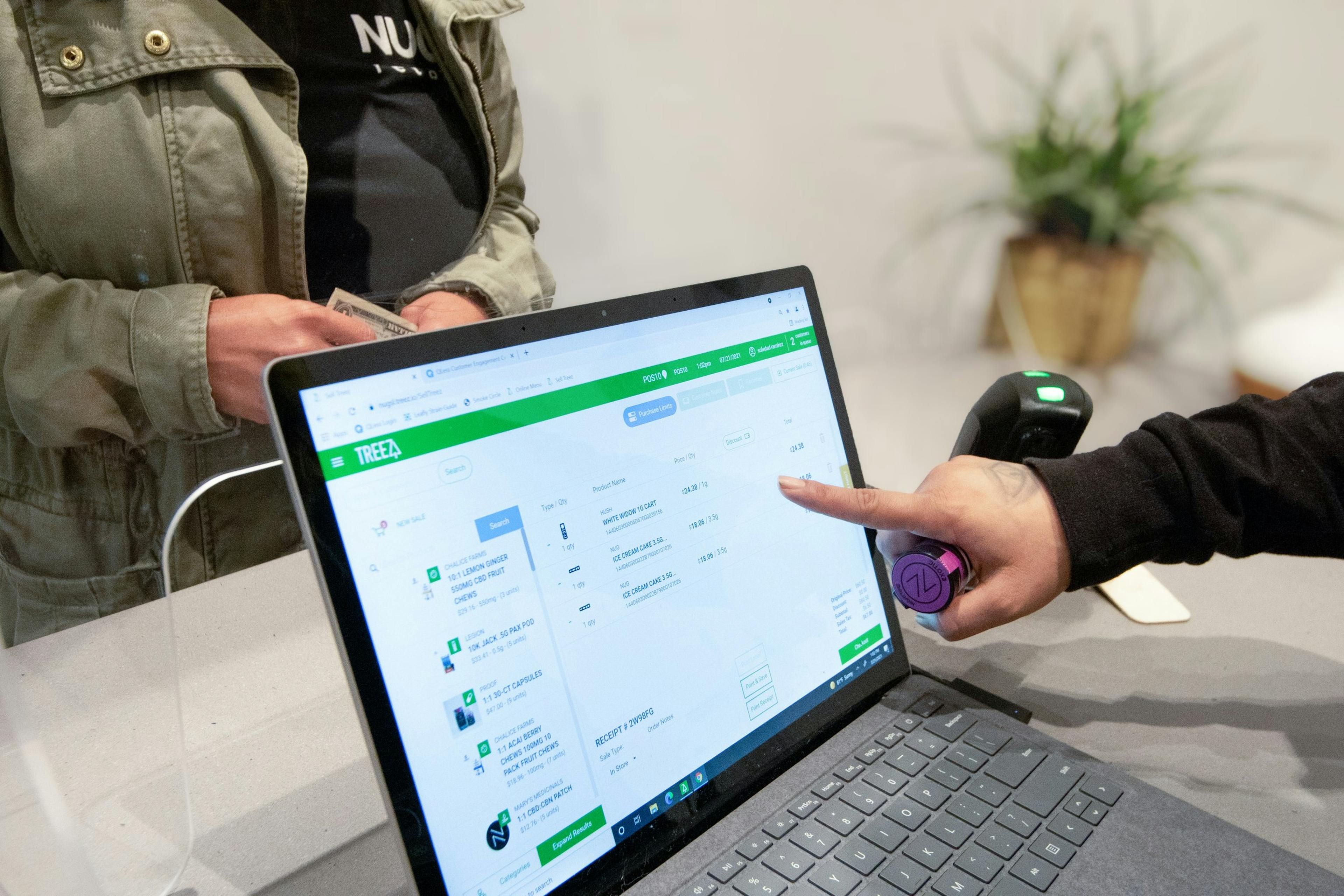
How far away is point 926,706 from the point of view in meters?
0.55

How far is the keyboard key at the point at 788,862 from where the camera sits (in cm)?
42

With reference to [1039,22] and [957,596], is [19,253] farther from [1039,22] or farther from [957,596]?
[1039,22]

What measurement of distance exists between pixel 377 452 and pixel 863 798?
36cm

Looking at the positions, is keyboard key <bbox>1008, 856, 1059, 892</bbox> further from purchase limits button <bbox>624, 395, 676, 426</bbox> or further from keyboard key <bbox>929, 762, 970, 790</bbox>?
purchase limits button <bbox>624, 395, 676, 426</bbox>

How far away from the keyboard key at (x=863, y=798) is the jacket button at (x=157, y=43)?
2.51 ft

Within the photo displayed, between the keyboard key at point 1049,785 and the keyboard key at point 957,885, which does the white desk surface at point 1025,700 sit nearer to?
the keyboard key at point 1049,785

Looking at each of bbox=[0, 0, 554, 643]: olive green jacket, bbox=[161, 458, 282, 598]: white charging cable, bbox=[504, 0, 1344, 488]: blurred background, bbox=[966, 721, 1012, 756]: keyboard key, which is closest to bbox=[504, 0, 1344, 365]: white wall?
bbox=[504, 0, 1344, 488]: blurred background

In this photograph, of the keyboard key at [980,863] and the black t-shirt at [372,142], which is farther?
the black t-shirt at [372,142]

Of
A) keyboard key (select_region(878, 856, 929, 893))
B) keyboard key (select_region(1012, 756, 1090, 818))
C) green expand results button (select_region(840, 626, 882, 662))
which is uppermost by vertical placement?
green expand results button (select_region(840, 626, 882, 662))

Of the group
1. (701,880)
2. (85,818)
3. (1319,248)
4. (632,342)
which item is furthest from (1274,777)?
(1319,248)

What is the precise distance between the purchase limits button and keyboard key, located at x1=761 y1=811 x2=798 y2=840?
0.25 metres

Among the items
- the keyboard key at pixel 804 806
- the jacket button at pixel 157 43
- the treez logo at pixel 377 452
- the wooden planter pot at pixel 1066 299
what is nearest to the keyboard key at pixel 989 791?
the keyboard key at pixel 804 806

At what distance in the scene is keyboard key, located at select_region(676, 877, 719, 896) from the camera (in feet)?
1.34

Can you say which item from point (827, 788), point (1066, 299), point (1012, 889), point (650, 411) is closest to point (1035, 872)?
point (1012, 889)
